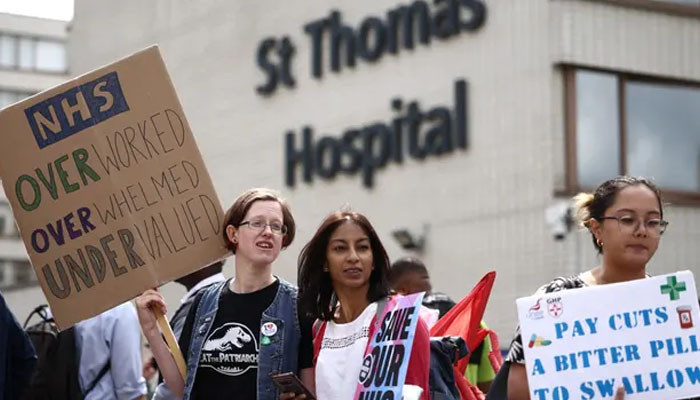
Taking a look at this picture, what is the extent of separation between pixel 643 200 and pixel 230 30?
90.1 feet

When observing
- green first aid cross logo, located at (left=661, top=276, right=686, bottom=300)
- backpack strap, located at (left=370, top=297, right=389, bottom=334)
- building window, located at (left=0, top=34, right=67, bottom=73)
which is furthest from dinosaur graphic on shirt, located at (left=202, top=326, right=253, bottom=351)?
building window, located at (left=0, top=34, right=67, bottom=73)

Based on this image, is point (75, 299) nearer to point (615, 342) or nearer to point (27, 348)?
point (27, 348)

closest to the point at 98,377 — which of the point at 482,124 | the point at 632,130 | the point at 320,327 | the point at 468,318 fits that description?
the point at 468,318

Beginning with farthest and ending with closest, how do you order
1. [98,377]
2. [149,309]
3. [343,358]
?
[98,377]
[149,309]
[343,358]

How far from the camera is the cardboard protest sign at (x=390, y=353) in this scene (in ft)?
22.1

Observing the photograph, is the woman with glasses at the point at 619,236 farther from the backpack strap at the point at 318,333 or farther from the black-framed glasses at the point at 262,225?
the black-framed glasses at the point at 262,225

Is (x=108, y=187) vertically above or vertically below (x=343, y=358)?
above

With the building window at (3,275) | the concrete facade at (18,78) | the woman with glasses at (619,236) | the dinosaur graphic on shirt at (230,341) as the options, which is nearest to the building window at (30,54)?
the concrete facade at (18,78)

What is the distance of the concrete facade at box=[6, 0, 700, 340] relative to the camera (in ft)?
81.6

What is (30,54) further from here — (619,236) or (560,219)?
(619,236)

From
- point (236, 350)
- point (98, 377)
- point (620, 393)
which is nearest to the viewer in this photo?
point (620, 393)

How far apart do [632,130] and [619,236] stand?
19.7 m

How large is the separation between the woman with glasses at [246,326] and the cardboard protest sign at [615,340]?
1.35 metres

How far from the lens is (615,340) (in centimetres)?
607
